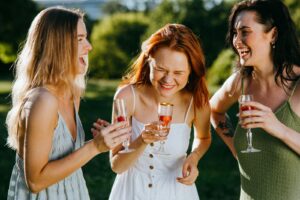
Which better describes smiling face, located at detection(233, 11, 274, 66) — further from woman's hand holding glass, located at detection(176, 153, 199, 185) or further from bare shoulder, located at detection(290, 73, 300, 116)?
woman's hand holding glass, located at detection(176, 153, 199, 185)

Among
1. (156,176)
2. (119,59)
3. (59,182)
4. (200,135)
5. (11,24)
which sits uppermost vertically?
(200,135)

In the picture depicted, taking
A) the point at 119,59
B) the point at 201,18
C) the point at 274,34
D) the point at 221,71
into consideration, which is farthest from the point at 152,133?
the point at 201,18

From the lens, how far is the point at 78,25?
3541mm

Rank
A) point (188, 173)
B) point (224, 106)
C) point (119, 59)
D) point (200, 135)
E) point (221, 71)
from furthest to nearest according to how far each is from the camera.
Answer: point (119, 59), point (221, 71), point (224, 106), point (200, 135), point (188, 173)

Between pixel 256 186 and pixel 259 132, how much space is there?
1.34 feet

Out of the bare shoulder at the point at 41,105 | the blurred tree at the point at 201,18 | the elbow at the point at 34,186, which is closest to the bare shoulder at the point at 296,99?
the bare shoulder at the point at 41,105

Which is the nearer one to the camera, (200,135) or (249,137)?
(249,137)

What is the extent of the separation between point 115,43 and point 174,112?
3642 cm

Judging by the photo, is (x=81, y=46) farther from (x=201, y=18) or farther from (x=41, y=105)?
(x=201, y=18)

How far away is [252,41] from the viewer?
393 cm

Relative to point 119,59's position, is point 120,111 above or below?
above

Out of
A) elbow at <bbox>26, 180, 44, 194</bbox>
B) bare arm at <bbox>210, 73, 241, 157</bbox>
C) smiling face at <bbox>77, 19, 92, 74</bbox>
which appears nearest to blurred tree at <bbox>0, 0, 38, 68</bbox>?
bare arm at <bbox>210, 73, 241, 157</bbox>

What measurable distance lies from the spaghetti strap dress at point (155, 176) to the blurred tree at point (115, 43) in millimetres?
32988

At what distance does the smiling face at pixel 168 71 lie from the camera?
394 cm
